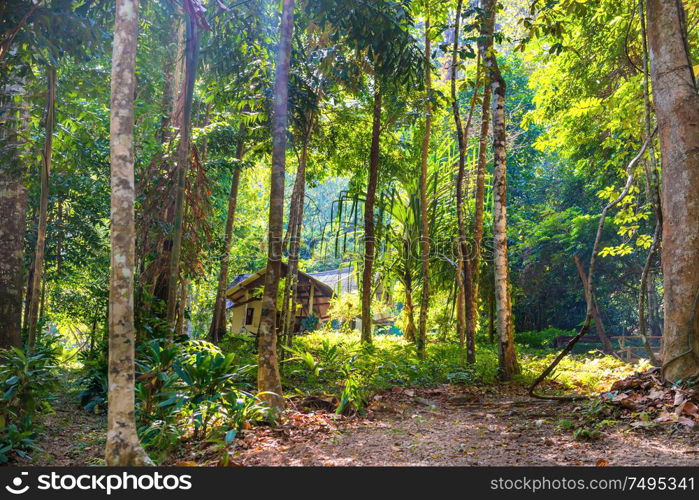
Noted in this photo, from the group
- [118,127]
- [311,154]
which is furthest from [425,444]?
[311,154]

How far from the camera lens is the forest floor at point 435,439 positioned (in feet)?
14.2

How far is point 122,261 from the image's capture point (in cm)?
386

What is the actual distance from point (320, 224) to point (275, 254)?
4569 mm

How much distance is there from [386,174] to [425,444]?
32.9 ft

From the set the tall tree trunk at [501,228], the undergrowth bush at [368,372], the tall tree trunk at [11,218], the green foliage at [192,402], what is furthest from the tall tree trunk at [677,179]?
the tall tree trunk at [11,218]

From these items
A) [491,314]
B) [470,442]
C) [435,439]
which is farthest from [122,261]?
[491,314]

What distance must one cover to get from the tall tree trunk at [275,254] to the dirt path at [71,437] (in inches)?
71.2

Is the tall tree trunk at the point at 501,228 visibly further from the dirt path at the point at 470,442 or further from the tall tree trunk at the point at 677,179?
the tall tree trunk at the point at 677,179

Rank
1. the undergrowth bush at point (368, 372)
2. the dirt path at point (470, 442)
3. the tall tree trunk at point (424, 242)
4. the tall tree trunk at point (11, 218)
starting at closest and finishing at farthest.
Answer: the dirt path at point (470, 442), the tall tree trunk at point (11, 218), the undergrowth bush at point (368, 372), the tall tree trunk at point (424, 242)

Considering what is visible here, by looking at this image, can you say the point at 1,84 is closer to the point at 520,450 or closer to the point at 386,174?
the point at 520,450

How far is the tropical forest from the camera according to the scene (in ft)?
15.9

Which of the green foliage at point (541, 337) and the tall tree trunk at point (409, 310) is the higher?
the tall tree trunk at point (409, 310)

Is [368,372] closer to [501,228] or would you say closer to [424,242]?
[501,228]

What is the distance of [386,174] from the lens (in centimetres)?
1430
